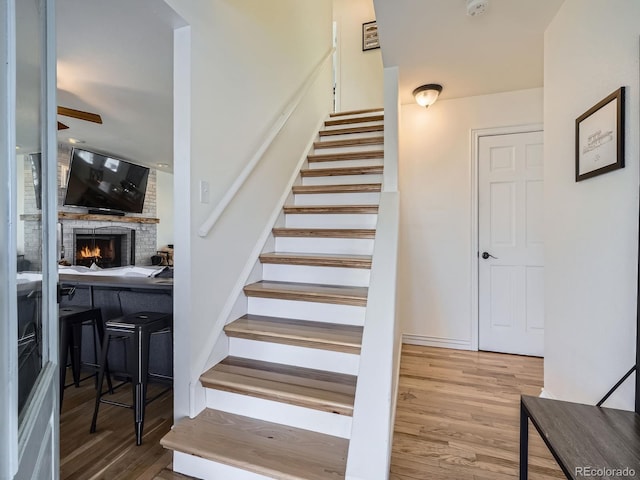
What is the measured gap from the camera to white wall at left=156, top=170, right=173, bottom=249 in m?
6.54

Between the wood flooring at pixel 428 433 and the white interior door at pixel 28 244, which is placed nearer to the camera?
the white interior door at pixel 28 244

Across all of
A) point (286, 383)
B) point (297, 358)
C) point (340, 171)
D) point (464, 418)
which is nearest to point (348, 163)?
point (340, 171)

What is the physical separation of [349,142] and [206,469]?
294 centimetres

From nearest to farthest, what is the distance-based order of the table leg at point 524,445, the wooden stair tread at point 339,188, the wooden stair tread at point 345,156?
the table leg at point 524,445, the wooden stair tread at point 339,188, the wooden stair tread at point 345,156

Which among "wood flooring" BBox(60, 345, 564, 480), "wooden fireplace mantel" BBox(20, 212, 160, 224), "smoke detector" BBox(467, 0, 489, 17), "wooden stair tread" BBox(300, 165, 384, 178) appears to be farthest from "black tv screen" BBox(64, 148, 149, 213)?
"smoke detector" BBox(467, 0, 489, 17)

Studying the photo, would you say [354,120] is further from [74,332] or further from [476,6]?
[74,332]

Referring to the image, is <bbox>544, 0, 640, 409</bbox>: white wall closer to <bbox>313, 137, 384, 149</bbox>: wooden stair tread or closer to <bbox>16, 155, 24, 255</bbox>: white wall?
<bbox>313, 137, 384, 149</bbox>: wooden stair tread

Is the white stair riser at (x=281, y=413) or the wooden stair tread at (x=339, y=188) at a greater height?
the wooden stair tread at (x=339, y=188)

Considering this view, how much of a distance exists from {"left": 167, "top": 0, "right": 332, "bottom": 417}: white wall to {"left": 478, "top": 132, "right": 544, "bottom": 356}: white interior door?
6.48ft

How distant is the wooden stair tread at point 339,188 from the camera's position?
2652mm

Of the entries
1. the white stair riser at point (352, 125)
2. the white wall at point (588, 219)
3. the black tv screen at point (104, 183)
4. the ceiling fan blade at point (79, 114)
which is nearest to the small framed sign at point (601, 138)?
the white wall at point (588, 219)

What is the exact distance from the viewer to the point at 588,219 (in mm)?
1574

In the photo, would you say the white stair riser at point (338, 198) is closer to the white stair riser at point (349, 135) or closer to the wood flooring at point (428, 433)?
the white stair riser at point (349, 135)

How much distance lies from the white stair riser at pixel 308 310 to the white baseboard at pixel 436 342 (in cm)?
155
